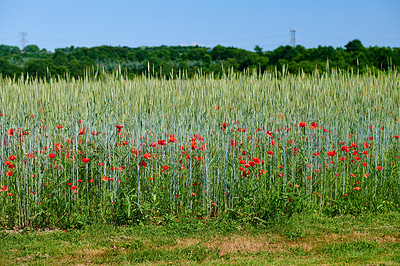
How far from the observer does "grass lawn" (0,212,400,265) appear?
3.47 m

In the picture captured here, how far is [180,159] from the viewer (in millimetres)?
4746

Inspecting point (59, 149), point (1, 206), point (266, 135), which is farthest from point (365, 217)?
point (1, 206)

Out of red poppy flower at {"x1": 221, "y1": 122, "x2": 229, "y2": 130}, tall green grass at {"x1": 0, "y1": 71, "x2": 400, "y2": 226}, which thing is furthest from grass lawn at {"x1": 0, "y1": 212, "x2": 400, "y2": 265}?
red poppy flower at {"x1": 221, "y1": 122, "x2": 229, "y2": 130}

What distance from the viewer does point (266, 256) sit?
11.6ft

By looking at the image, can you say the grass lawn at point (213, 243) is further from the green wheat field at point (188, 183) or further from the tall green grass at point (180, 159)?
the tall green grass at point (180, 159)

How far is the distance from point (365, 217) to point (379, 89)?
2688mm

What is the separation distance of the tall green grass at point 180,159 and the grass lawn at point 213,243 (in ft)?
0.58

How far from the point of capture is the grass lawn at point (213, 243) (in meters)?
3.47

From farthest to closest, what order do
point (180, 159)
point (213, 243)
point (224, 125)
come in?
1. point (180, 159)
2. point (224, 125)
3. point (213, 243)

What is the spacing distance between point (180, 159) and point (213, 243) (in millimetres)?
1298

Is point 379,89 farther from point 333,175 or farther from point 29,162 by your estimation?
point 29,162

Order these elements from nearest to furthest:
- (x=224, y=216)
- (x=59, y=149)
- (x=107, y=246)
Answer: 1. (x=107, y=246)
2. (x=224, y=216)
3. (x=59, y=149)

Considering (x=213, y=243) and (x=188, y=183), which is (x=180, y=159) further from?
(x=213, y=243)

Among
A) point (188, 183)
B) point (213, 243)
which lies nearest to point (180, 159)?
point (188, 183)
